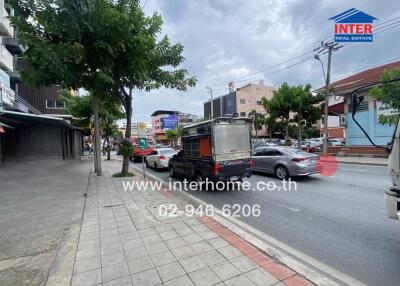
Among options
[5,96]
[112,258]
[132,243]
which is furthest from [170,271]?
[5,96]

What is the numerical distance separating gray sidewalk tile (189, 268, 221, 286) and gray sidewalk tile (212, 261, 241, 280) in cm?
7

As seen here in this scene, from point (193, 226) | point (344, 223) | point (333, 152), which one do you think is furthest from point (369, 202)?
point (333, 152)

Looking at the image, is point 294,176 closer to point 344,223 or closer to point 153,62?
point 344,223

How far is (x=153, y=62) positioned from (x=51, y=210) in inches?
291

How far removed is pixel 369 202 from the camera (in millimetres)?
6293

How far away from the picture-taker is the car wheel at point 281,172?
1000cm

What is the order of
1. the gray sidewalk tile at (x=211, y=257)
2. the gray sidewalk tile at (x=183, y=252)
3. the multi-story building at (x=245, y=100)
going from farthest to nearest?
the multi-story building at (x=245, y=100) → the gray sidewalk tile at (x=183, y=252) → the gray sidewalk tile at (x=211, y=257)

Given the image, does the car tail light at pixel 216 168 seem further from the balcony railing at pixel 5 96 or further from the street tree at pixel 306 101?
the street tree at pixel 306 101

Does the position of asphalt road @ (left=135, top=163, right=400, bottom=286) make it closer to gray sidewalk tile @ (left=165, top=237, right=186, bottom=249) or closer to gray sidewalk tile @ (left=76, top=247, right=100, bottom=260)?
gray sidewalk tile @ (left=165, top=237, right=186, bottom=249)

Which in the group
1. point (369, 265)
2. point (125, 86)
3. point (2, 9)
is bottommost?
point (369, 265)

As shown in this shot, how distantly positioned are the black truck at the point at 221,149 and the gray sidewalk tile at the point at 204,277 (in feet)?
16.1

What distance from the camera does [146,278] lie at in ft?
9.80

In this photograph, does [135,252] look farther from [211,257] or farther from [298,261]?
[298,261]

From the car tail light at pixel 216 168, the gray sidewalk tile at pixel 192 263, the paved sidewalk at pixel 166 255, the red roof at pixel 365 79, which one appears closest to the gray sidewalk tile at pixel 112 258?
the paved sidewalk at pixel 166 255
